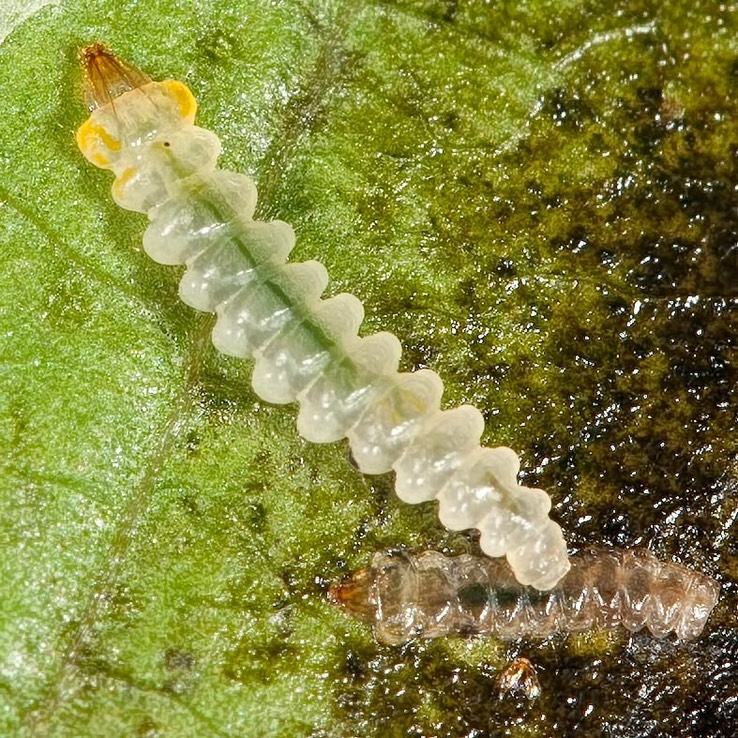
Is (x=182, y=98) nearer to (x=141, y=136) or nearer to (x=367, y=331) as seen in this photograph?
(x=141, y=136)

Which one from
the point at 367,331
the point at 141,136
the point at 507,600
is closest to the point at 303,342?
the point at 367,331

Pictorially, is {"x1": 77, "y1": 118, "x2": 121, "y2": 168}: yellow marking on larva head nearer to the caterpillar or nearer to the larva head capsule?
the larva head capsule

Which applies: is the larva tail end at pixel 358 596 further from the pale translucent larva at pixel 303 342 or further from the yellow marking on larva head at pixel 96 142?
the yellow marking on larva head at pixel 96 142

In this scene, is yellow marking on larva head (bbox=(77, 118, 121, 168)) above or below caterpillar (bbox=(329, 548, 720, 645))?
above

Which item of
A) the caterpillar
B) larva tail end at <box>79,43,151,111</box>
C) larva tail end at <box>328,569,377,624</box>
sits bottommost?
larva tail end at <box>328,569,377,624</box>

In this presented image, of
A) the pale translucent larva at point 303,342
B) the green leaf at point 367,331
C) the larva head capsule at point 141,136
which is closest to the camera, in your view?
the pale translucent larva at point 303,342

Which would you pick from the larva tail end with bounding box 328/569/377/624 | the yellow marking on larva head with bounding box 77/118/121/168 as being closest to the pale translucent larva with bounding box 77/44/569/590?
the yellow marking on larva head with bounding box 77/118/121/168

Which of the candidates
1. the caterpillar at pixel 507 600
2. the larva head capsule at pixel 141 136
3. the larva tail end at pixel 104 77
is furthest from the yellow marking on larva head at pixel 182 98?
the caterpillar at pixel 507 600

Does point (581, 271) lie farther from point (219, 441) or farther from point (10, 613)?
point (10, 613)
